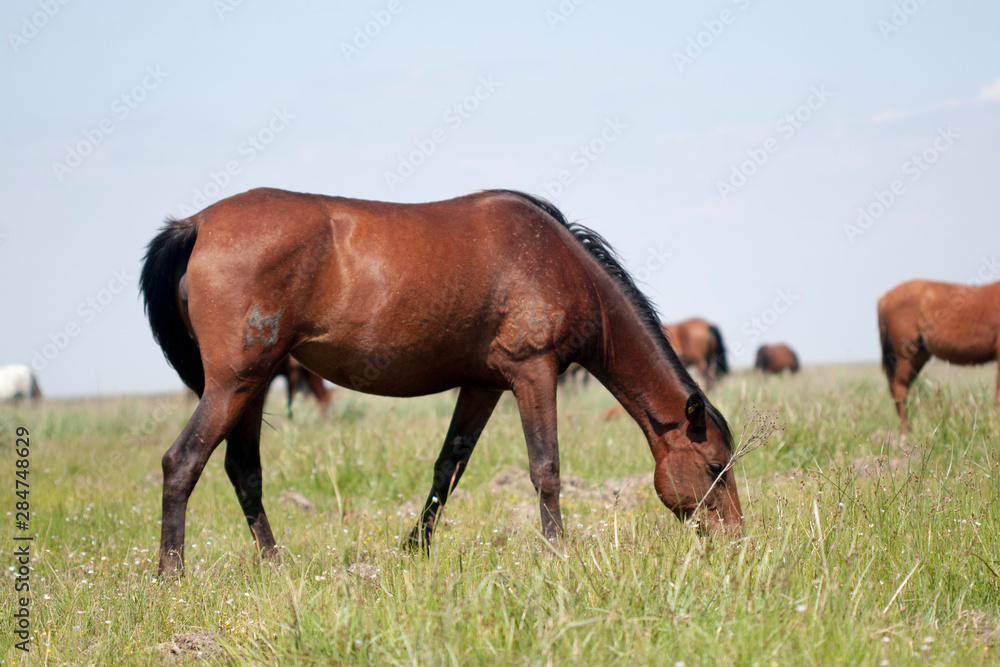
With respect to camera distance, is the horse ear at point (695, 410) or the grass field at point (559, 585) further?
the horse ear at point (695, 410)

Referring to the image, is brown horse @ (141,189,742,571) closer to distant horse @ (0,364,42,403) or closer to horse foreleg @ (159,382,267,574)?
horse foreleg @ (159,382,267,574)

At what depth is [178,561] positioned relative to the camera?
166 inches

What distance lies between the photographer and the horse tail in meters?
11.4

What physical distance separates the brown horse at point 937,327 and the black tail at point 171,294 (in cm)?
915

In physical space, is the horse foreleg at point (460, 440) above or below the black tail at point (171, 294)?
below

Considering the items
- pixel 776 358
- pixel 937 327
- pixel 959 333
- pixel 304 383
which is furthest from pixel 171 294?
pixel 776 358

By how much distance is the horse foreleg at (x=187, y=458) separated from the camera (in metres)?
4.27

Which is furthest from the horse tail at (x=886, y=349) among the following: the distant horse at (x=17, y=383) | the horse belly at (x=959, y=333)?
the distant horse at (x=17, y=383)

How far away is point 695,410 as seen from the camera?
4949mm

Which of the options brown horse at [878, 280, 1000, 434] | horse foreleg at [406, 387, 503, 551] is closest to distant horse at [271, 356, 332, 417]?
horse foreleg at [406, 387, 503, 551]

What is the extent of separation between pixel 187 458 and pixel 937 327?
33.9 feet

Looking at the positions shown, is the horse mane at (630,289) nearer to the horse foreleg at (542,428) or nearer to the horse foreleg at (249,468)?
the horse foreleg at (542,428)

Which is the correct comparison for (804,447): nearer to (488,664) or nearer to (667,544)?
(667,544)

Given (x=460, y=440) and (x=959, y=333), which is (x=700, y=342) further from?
(x=460, y=440)
